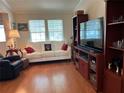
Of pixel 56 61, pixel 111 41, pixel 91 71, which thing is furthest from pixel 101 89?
pixel 56 61

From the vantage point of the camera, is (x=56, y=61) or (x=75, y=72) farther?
(x=56, y=61)

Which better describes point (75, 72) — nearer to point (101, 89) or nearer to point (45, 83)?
point (45, 83)

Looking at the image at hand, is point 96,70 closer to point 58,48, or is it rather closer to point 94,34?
point 94,34

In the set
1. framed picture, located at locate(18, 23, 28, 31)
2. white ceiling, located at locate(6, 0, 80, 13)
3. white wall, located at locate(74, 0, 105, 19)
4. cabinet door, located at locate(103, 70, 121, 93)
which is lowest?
cabinet door, located at locate(103, 70, 121, 93)

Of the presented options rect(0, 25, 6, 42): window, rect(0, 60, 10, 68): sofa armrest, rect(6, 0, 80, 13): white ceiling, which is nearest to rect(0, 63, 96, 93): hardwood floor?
rect(0, 60, 10, 68): sofa armrest

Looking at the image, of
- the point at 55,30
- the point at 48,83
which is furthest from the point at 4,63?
the point at 55,30

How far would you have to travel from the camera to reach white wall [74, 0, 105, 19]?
3.50 meters

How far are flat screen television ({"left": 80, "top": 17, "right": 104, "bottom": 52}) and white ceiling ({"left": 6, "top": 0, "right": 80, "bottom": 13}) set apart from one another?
6.15ft

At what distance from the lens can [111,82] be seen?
7.68 ft

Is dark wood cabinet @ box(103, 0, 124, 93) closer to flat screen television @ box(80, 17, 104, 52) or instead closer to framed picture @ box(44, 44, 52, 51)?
flat screen television @ box(80, 17, 104, 52)

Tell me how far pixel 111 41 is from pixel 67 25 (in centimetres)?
404

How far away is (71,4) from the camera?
5.50 meters

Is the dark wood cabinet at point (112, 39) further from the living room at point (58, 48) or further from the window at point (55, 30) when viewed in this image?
the window at point (55, 30)

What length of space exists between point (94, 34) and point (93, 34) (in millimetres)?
64
